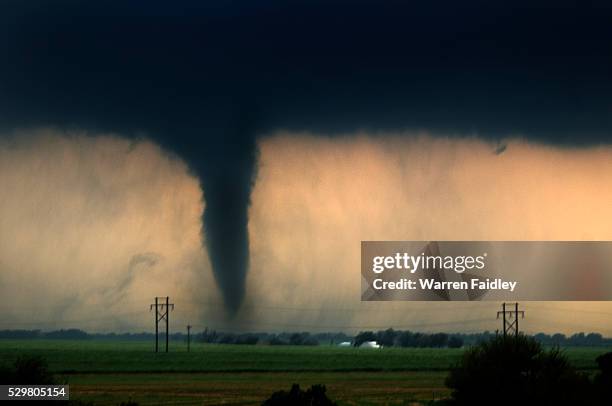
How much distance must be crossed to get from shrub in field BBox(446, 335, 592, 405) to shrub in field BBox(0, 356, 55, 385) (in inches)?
400

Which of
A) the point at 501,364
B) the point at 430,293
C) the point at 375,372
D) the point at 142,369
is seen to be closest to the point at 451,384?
the point at 501,364

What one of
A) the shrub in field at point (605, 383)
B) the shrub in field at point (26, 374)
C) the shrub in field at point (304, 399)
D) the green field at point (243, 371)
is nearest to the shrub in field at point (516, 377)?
the shrub in field at point (605, 383)

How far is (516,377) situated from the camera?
28734 millimetres

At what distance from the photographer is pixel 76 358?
240 ft

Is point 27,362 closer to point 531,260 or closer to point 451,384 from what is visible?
point 451,384

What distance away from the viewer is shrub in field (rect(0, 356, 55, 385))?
28.4m

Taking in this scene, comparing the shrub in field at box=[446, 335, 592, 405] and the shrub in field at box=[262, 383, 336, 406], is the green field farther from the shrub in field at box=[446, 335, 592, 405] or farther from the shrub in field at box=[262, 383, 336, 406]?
the shrub in field at box=[446, 335, 592, 405]

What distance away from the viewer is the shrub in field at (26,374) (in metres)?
28.4

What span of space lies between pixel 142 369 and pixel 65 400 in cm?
3925

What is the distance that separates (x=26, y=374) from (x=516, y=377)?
1191 centimetres

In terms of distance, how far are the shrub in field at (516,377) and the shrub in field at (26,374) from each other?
1016 centimetres

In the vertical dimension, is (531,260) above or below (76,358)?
above

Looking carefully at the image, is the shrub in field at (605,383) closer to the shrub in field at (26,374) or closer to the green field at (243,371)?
the green field at (243,371)

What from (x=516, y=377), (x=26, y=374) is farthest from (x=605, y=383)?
(x=26, y=374)
